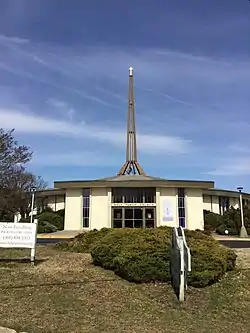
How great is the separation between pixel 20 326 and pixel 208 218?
4351 cm

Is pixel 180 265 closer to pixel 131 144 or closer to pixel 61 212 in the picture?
pixel 61 212

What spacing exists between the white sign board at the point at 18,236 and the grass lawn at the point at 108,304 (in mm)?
1020

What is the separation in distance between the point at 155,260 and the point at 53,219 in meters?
40.5

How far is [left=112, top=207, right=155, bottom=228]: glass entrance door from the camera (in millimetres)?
45031

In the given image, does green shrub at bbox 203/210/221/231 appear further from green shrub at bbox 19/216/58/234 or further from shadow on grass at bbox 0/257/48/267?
shadow on grass at bbox 0/257/48/267

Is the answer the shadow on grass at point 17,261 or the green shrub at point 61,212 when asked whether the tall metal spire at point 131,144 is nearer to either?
the green shrub at point 61,212

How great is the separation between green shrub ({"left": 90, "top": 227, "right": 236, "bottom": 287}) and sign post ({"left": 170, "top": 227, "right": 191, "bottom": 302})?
388mm

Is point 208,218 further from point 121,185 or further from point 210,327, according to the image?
point 210,327

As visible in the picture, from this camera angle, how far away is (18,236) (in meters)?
11.0

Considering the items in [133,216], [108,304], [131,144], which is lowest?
[108,304]

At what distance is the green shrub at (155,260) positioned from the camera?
28.6ft

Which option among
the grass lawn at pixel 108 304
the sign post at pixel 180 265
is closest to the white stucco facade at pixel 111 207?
the grass lawn at pixel 108 304

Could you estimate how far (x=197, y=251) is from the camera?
29.9 feet

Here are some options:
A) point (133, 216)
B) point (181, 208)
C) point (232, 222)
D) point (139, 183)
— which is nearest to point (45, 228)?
point (133, 216)
